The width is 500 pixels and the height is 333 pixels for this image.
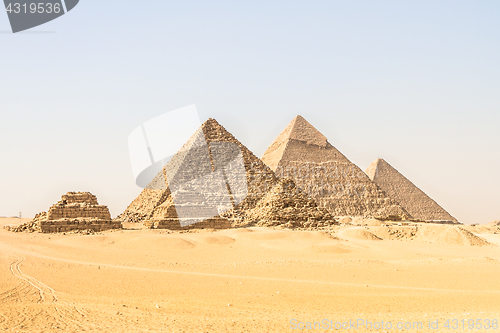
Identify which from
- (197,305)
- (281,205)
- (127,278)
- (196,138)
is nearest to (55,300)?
A: (197,305)

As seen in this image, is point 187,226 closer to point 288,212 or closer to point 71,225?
point 71,225

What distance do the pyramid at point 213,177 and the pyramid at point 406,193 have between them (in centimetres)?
4727

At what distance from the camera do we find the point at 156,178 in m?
56.6

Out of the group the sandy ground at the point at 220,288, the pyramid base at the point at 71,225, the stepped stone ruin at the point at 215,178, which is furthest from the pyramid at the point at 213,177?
→ the sandy ground at the point at 220,288

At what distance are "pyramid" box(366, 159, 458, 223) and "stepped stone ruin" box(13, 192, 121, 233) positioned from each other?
69.2 m

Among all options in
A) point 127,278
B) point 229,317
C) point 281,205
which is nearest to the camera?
point 229,317

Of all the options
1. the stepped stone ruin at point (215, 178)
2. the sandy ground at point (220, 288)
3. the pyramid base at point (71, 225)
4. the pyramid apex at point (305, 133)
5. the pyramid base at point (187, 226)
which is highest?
the pyramid apex at point (305, 133)

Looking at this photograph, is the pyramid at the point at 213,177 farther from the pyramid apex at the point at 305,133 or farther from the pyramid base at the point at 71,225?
the pyramid apex at the point at 305,133

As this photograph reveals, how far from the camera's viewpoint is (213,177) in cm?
4906

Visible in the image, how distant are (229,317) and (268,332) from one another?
113 centimetres

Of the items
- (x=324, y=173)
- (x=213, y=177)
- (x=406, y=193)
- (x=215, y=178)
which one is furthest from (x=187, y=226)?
(x=406, y=193)

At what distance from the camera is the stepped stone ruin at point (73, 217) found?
87.0 ft

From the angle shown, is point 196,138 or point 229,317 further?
point 196,138

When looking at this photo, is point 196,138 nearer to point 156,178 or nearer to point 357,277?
point 156,178
